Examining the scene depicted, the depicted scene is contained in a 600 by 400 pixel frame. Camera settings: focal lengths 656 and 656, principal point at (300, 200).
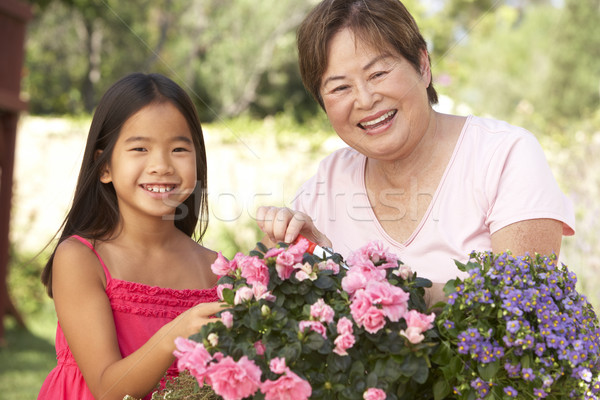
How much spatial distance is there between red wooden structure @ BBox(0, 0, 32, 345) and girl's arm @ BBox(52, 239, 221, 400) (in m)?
3.92

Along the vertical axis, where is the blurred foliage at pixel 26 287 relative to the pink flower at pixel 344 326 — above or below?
above

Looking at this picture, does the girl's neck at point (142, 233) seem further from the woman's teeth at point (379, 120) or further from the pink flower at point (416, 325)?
the pink flower at point (416, 325)

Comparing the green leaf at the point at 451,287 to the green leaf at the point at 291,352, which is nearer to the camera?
the green leaf at the point at 291,352

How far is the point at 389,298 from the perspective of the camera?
1.51 meters

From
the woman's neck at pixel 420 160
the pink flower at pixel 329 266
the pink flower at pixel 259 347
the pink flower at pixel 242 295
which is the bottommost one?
the pink flower at pixel 259 347

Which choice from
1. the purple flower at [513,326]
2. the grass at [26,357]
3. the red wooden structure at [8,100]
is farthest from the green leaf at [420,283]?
the red wooden structure at [8,100]

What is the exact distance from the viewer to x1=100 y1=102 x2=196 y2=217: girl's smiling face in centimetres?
230

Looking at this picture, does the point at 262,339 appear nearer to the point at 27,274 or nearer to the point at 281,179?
the point at 281,179

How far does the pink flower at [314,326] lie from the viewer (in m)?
1.50

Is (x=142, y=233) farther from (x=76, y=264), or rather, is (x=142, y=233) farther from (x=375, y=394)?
(x=375, y=394)

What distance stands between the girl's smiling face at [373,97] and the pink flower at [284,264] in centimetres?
94

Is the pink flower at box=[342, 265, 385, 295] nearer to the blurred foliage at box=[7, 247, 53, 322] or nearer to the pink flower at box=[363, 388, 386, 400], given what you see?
the pink flower at box=[363, 388, 386, 400]

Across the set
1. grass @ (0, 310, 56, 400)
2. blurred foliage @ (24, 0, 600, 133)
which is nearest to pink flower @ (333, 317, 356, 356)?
grass @ (0, 310, 56, 400)

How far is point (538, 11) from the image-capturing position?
21.5m
